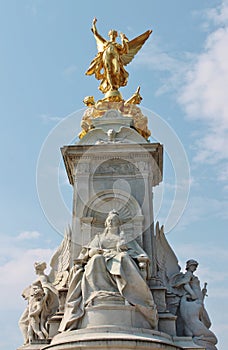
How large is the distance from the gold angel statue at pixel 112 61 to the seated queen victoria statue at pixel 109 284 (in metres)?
6.30

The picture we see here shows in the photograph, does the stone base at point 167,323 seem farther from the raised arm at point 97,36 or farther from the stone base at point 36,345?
the raised arm at point 97,36

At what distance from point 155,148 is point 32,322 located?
5.81 m

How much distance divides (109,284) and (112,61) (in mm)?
8145

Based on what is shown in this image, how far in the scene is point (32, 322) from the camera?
1310 centimetres

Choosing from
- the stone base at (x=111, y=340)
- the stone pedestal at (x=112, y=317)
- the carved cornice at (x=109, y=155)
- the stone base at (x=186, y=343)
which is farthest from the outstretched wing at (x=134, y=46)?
the stone base at (x=111, y=340)

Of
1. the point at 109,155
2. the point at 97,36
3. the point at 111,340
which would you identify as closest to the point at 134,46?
the point at 97,36

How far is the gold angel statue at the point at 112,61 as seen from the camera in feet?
55.0

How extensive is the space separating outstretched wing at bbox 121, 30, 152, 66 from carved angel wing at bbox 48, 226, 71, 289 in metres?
6.43

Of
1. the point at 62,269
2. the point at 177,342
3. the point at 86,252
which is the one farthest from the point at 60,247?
the point at 177,342

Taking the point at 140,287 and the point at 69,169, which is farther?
the point at 69,169

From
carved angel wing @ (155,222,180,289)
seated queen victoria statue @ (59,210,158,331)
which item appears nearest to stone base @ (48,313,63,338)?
seated queen victoria statue @ (59,210,158,331)

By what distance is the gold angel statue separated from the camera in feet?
55.0

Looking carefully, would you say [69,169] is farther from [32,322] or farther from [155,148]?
[32,322]

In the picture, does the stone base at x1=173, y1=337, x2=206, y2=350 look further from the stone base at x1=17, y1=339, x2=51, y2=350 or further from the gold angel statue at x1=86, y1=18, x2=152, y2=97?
the gold angel statue at x1=86, y1=18, x2=152, y2=97
